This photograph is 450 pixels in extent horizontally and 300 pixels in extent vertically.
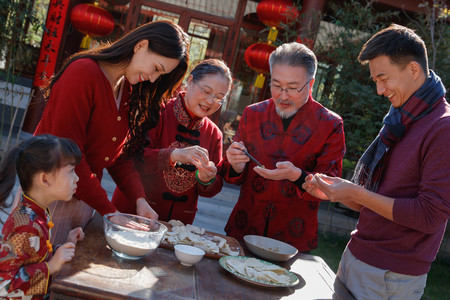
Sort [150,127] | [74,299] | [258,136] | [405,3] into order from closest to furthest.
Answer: [74,299] → [150,127] → [258,136] → [405,3]

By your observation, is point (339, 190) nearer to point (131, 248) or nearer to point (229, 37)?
point (131, 248)

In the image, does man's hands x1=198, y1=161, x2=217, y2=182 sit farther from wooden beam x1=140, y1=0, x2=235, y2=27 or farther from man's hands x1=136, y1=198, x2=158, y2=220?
wooden beam x1=140, y1=0, x2=235, y2=27

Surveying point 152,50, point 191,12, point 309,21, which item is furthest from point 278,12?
point 152,50

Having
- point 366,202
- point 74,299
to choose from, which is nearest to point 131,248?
point 74,299

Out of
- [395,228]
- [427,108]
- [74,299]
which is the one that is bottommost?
[74,299]

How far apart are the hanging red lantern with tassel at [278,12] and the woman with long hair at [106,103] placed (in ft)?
13.4

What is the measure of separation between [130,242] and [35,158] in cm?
45

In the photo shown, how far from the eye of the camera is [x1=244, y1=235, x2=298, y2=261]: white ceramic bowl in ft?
6.46

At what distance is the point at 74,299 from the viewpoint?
1347 millimetres

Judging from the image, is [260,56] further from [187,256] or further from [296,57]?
[187,256]

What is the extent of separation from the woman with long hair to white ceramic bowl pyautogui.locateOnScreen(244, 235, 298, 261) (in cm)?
47

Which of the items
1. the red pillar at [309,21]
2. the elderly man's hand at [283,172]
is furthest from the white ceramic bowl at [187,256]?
the red pillar at [309,21]

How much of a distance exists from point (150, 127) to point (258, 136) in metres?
0.61

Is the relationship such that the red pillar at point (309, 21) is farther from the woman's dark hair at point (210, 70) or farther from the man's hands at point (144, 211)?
the man's hands at point (144, 211)
